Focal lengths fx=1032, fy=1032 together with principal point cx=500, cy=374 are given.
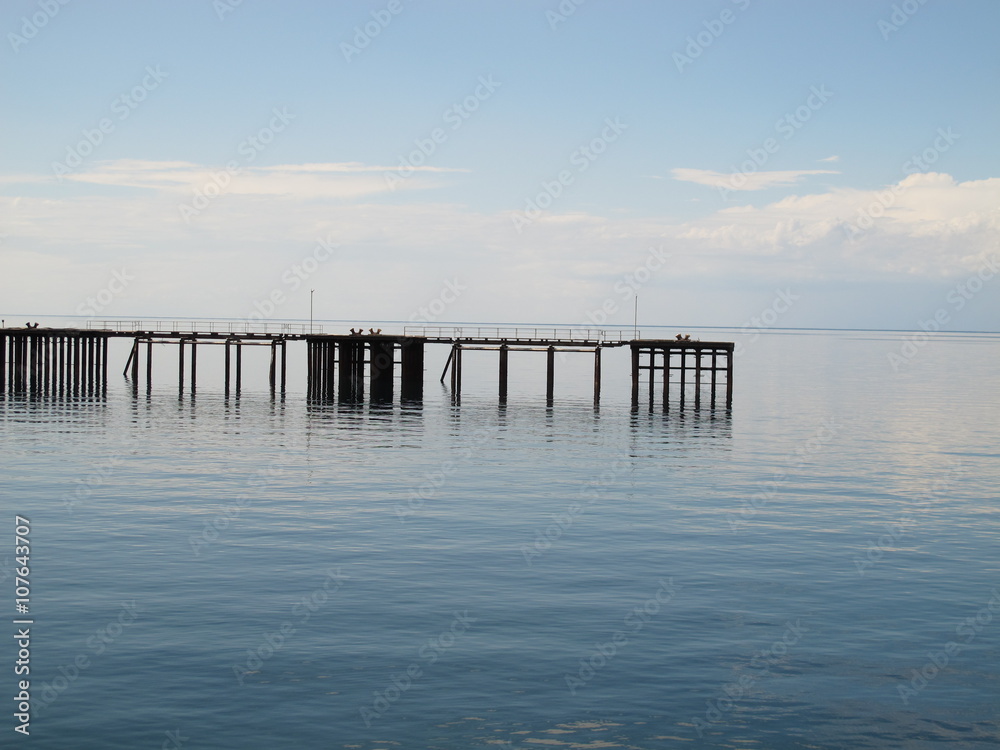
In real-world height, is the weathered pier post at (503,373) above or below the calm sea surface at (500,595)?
above

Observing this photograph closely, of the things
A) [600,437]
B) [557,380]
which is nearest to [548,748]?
[600,437]

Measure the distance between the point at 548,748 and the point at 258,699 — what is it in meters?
4.74

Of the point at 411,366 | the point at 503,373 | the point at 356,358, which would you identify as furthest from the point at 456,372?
the point at 356,358

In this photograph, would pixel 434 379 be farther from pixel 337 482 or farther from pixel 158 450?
pixel 337 482

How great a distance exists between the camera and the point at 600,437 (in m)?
53.7

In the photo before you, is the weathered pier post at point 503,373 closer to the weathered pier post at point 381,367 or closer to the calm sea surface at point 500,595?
the weathered pier post at point 381,367

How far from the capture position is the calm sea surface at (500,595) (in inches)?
620

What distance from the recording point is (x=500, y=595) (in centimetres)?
2239

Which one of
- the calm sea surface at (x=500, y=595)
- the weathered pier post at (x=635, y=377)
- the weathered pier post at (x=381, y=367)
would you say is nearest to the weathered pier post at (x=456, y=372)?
the weathered pier post at (x=381, y=367)

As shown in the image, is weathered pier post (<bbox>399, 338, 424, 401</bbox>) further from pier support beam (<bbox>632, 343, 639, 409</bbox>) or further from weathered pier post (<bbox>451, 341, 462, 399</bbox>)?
pier support beam (<bbox>632, 343, 639, 409</bbox>)

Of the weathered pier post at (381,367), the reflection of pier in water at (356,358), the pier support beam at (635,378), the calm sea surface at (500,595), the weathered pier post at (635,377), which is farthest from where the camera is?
the weathered pier post at (381,367)

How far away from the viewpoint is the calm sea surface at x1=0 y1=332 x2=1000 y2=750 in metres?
15.8


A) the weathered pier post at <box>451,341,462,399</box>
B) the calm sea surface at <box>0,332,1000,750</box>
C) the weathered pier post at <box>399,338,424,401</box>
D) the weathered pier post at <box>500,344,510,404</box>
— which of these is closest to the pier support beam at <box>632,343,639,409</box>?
the weathered pier post at <box>500,344,510,404</box>

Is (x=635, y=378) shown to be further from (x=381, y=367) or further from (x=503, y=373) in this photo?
(x=381, y=367)
